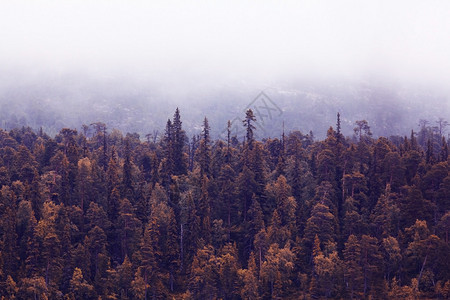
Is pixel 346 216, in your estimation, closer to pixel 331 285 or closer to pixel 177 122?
pixel 331 285

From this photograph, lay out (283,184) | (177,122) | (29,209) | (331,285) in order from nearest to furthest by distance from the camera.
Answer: (331,285), (29,209), (283,184), (177,122)

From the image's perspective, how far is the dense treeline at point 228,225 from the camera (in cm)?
8125

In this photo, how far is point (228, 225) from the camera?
9712 cm

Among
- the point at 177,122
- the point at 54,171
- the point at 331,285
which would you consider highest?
the point at 177,122

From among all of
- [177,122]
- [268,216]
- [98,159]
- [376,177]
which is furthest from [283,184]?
[98,159]

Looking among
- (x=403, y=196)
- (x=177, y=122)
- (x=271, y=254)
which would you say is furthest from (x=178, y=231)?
(x=403, y=196)

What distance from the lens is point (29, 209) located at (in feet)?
290

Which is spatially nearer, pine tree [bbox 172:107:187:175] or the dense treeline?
the dense treeline

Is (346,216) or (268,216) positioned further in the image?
(268,216)

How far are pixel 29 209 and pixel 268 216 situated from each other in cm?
4849

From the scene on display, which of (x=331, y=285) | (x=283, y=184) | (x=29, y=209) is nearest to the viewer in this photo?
(x=331, y=285)

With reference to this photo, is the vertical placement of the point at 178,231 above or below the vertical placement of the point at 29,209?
below

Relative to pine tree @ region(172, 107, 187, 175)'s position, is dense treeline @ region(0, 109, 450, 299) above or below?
below

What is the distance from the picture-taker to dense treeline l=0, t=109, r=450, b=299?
8125cm
